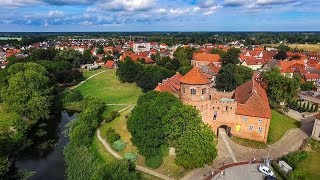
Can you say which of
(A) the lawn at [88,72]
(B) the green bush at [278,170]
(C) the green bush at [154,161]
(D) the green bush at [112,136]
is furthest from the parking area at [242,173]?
(A) the lawn at [88,72]

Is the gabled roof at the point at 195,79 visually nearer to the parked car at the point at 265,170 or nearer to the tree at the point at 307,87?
the parked car at the point at 265,170

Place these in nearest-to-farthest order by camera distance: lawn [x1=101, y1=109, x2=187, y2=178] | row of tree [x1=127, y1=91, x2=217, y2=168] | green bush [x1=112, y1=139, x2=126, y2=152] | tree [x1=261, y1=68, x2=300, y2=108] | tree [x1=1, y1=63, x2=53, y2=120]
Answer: row of tree [x1=127, y1=91, x2=217, y2=168] → lawn [x1=101, y1=109, x2=187, y2=178] → green bush [x1=112, y1=139, x2=126, y2=152] → tree [x1=1, y1=63, x2=53, y2=120] → tree [x1=261, y1=68, x2=300, y2=108]

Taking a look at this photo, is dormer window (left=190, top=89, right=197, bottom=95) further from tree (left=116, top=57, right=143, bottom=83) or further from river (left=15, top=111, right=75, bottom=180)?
tree (left=116, top=57, right=143, bottom=83)

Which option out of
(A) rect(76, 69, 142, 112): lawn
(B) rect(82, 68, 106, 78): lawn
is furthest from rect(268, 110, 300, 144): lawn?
(B) rect(82, 68, 106, 78): lawn

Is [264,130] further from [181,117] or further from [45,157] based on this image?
[45,157]

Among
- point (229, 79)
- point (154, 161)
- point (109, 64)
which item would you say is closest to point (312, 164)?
point (154, 161)
